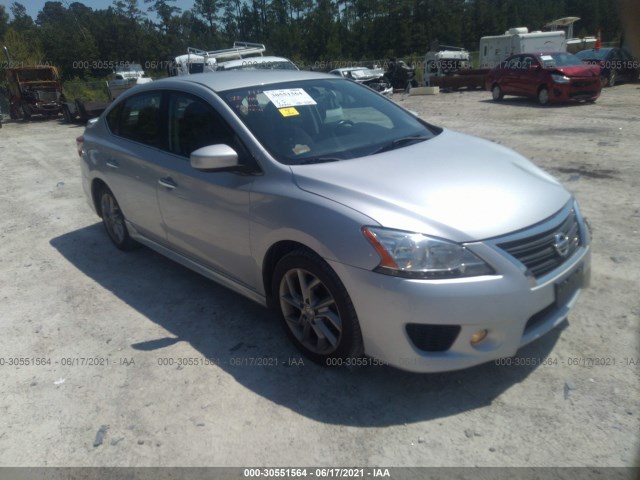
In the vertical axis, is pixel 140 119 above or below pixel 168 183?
above

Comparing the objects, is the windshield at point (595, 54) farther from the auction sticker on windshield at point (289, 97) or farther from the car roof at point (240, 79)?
the auction sticker on windshield at point (289, 97)

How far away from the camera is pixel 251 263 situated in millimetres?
3666

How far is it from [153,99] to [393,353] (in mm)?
3079

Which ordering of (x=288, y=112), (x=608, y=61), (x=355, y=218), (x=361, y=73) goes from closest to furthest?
(x=355, y=218)
(x=288, y=112)
(x=608, y=61)
(x=361, y=73)

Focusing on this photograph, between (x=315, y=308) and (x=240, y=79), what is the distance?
1988 millimetres

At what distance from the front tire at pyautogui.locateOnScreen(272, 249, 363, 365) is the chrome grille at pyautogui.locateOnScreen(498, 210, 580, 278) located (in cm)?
91

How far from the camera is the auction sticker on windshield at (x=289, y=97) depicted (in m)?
3.97

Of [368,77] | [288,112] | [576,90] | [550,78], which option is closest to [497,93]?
[550,78]

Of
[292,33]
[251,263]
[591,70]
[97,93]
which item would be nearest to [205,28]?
[292,33]

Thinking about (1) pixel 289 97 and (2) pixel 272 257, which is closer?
(2) pixel 272 257

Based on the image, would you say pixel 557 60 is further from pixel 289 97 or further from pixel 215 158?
pixel 215 158

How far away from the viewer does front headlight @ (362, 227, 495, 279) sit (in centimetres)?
279

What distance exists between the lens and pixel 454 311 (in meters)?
2.76

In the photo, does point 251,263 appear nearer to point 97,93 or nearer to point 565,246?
point 565,246
